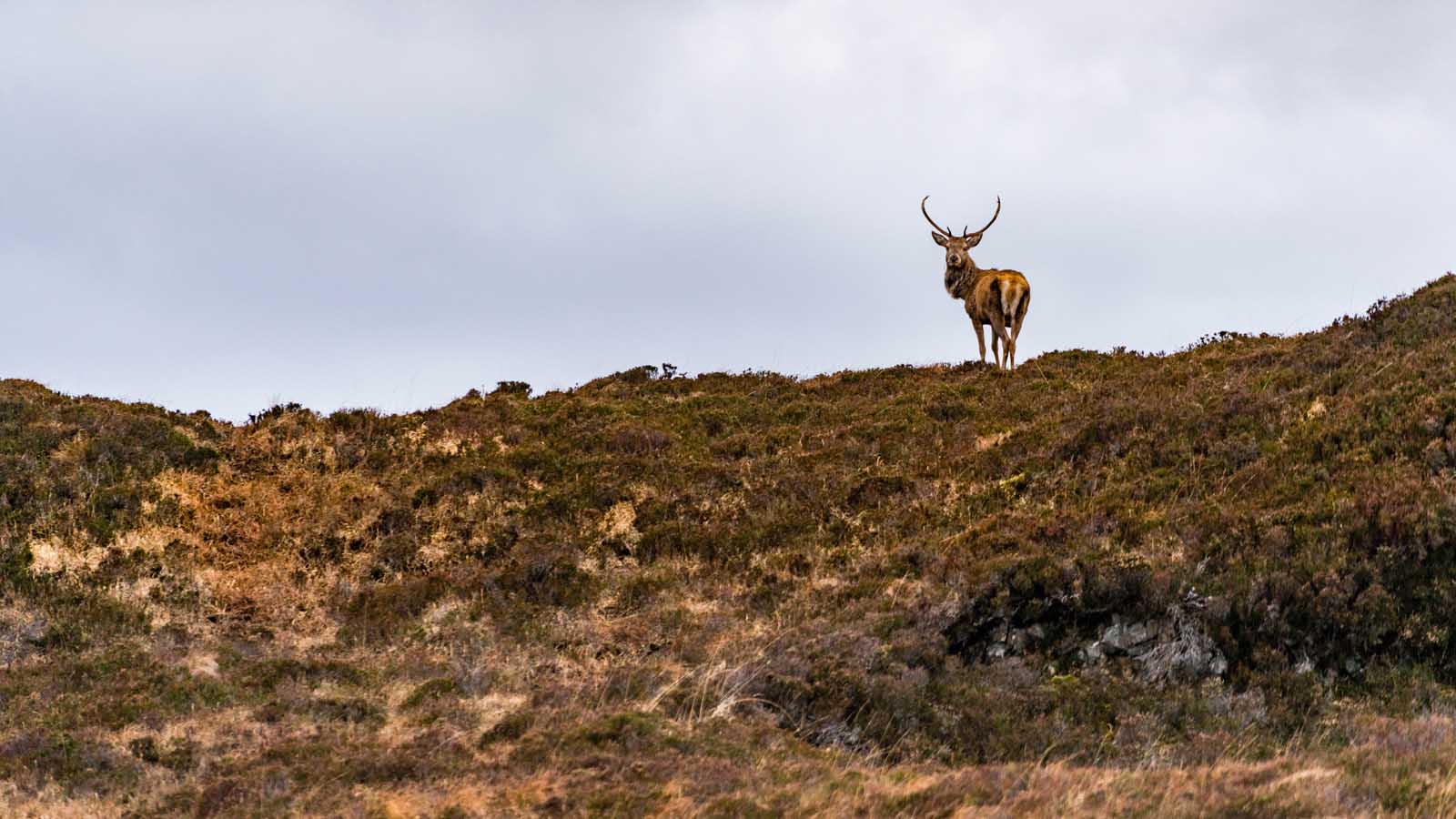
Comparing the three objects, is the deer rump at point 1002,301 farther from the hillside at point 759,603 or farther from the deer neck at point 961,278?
the hillside at point 759,603

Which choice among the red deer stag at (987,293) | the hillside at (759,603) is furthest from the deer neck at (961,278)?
the hillside at (759,603)

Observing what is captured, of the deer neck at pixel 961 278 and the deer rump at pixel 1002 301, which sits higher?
the deer neck at pixel 961 278

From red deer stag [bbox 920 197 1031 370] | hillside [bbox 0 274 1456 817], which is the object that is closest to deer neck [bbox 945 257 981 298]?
red deer stag [bbox 920 197 1031 370]

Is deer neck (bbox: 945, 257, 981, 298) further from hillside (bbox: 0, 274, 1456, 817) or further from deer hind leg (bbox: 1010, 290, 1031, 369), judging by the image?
hillside (bbox: 0, 274, 1456, 817)

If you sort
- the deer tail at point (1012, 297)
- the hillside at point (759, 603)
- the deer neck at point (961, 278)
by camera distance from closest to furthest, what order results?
the hillside at point (759, 603), the deer tail at point (1012, 297), the deer neck at point (961, 278)

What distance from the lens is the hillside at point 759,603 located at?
10.4m

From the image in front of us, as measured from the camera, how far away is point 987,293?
81.0 ft

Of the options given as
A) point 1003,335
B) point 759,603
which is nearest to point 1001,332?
point 1003,335

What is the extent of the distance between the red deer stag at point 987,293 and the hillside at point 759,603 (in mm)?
3586

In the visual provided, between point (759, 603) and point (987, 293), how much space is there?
11.8m

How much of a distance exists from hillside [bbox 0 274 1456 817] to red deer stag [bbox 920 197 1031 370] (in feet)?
11.8

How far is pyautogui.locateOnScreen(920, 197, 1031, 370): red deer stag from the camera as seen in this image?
24469 millimetres

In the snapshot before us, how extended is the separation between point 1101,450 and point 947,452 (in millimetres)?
2418

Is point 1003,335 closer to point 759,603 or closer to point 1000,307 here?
point 1000,307
